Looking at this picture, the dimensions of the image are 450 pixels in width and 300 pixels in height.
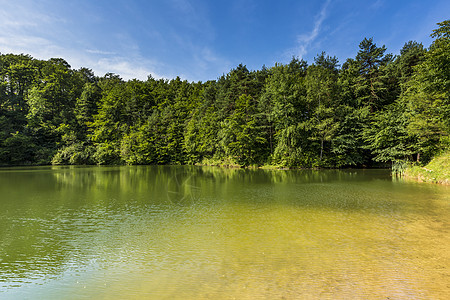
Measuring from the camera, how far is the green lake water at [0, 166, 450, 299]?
446 cm

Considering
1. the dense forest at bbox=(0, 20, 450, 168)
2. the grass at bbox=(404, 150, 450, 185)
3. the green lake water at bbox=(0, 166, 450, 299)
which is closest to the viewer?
the green lake water at bbox=(0, 166, 450, 299)

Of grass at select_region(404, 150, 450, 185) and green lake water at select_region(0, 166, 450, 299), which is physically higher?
grass at select_region(404, 150, 450, 185)

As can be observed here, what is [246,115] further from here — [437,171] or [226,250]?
[226,250]

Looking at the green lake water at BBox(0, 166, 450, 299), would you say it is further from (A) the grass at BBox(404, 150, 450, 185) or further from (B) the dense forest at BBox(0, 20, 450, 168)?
(B) the dense forest at BBox(0, 20, 450, 168)

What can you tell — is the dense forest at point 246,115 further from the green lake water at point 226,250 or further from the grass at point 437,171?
the green lake water at point 226,250

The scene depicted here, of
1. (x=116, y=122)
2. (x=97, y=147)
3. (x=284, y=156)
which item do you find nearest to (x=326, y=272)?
(x=284, y=156)

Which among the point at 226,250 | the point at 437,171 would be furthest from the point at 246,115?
the point at 226,250

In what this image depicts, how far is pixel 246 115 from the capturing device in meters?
41.1

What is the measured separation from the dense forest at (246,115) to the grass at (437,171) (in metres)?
1.71

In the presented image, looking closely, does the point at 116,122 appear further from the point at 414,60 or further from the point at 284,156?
the point at 414,60

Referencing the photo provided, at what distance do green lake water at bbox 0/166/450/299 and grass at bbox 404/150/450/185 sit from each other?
7541 mm

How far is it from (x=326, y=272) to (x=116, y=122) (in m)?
57.0

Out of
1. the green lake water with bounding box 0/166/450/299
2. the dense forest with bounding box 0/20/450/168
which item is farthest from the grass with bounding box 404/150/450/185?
the green lake water with bounding box 0/166/450/299

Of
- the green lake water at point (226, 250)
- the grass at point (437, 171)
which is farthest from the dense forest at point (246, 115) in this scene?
the green lake water at point (226, 250)
